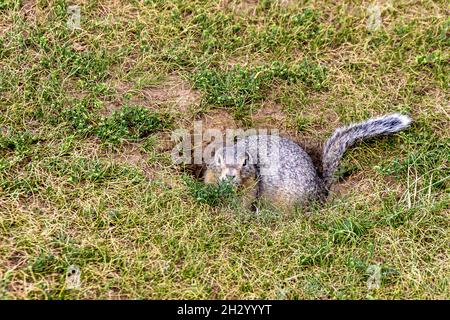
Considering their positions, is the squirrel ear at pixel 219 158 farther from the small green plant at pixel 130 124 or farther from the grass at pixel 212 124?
the small green plant at pixel 130 124

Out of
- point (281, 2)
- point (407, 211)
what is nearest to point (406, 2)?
point (281, 2)

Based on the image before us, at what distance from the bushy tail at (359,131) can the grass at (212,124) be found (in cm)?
13

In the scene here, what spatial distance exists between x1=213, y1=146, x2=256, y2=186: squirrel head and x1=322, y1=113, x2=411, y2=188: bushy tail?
72 cm

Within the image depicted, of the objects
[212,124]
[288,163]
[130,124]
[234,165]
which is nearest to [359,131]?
[288,163]

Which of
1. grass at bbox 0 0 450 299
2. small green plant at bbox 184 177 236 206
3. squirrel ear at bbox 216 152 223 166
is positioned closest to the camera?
grass at bbox 0 0 450 299

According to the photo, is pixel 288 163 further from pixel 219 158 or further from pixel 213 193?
pixel 213 193

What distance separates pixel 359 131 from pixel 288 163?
66 cm

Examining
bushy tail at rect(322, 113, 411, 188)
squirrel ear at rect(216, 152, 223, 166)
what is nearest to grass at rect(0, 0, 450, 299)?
bushy tail at rect(322, 113, 411, 188)

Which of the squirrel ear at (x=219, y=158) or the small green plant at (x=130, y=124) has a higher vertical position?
the small green plant at (x=130, y=124)

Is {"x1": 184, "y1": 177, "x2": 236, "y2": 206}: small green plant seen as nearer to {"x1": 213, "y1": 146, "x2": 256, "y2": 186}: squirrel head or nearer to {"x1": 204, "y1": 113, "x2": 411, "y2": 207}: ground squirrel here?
{"x1": 213, "y1": 146, "x2": 256, "y2": 186}: squirrel head

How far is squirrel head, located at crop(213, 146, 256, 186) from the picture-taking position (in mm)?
5043

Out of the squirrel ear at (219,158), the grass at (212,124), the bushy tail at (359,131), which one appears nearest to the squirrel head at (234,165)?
the squirrel ear at (219,158)

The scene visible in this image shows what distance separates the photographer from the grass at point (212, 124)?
4.40m

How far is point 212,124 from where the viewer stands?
5645mm
